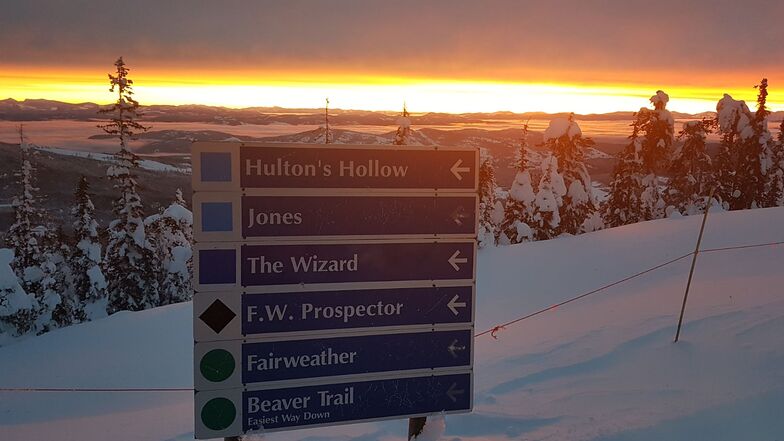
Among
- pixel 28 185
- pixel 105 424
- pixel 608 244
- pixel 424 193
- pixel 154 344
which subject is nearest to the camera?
Result: pixel 424 193

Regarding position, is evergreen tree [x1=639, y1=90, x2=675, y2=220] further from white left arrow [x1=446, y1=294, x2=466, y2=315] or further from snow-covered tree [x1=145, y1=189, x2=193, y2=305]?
white left arrow [x1=446, y1=294, x2=466, y2=315]

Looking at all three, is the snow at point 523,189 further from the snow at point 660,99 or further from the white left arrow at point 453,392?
the white left arrow at point 453,392

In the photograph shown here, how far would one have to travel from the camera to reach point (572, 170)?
38.2 meters

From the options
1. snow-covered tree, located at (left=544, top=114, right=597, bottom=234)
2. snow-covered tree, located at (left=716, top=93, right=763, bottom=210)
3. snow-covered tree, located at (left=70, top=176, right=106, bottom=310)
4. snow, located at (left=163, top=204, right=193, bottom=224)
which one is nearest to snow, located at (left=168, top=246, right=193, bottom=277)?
snow, located at (left=163, top=204, right=193, bottom=224)

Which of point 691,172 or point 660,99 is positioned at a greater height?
point 660,99

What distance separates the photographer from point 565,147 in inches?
1479

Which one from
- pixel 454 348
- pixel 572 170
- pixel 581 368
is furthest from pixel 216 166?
pixel 572 170

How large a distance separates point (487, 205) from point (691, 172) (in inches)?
618

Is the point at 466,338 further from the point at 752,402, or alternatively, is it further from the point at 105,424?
the point at 105,424

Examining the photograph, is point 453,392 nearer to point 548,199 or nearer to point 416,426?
point 416,426

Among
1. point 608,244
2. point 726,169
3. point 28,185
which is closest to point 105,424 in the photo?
point 608,244

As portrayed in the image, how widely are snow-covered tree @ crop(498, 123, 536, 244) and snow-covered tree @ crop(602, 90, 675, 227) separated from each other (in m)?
8.02

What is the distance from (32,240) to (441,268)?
3776 cm

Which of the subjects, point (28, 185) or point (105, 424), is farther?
point (28, 185)
